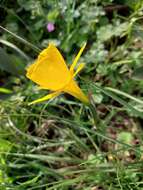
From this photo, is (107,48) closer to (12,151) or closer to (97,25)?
(97,25)

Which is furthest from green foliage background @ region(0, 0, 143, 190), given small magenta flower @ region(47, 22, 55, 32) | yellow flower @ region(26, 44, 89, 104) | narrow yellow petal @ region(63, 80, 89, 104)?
yellow flower @ region(26, 44, 89, 104)

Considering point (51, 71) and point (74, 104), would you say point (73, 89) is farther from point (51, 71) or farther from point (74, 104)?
point (74, 104)

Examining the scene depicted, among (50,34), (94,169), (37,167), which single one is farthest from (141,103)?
(50,34)

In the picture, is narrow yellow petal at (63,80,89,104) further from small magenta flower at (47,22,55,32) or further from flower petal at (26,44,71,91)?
small magenta flower at (47,22,55,32)

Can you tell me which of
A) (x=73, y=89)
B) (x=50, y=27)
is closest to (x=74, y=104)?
(x=50, y=27)

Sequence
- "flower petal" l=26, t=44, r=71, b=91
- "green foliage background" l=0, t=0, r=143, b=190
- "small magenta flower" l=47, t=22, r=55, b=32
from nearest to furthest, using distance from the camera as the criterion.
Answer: "flower petal" l=26, t=44, r=71, b=91, "green foliage background" l=0, t=0, r=143, b=190, "small magenta flower" l=47, t=22, r=55, b=32

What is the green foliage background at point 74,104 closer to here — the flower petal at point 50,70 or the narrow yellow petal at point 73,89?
the narrow yellow petal at point 73,89
